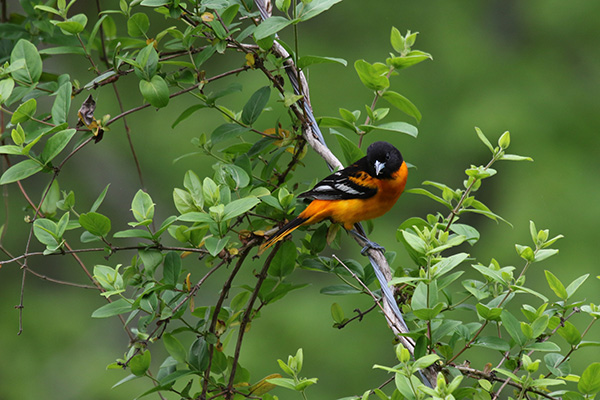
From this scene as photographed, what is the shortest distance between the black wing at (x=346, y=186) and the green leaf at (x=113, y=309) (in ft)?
2.50

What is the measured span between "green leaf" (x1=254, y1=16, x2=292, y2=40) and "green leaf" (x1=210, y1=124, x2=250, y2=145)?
51cm

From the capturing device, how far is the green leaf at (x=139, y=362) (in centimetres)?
192

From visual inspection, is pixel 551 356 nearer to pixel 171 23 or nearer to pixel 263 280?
pixel 263 280

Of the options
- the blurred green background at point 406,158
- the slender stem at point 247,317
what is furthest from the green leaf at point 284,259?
the blurred green background at point 406,158

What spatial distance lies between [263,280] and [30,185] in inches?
260

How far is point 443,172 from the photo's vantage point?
6477 mm

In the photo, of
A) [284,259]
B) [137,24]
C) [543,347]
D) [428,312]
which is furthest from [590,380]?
[137,24]

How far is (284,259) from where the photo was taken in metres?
2.12

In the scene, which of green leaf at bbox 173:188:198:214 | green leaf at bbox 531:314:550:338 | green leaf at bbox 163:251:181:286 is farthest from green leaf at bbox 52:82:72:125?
green leaf at bbox 531:314:550:338

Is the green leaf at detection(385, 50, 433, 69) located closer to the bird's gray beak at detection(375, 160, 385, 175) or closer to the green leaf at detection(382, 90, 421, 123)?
the green leaf at detection(382, 90, 421, 123)

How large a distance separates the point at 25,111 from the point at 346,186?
4.07ft

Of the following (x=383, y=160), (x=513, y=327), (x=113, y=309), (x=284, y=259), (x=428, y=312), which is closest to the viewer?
(x=428, y=312)

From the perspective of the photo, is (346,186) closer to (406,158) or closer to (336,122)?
(336,122)

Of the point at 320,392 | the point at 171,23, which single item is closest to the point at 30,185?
the point at 171,23
